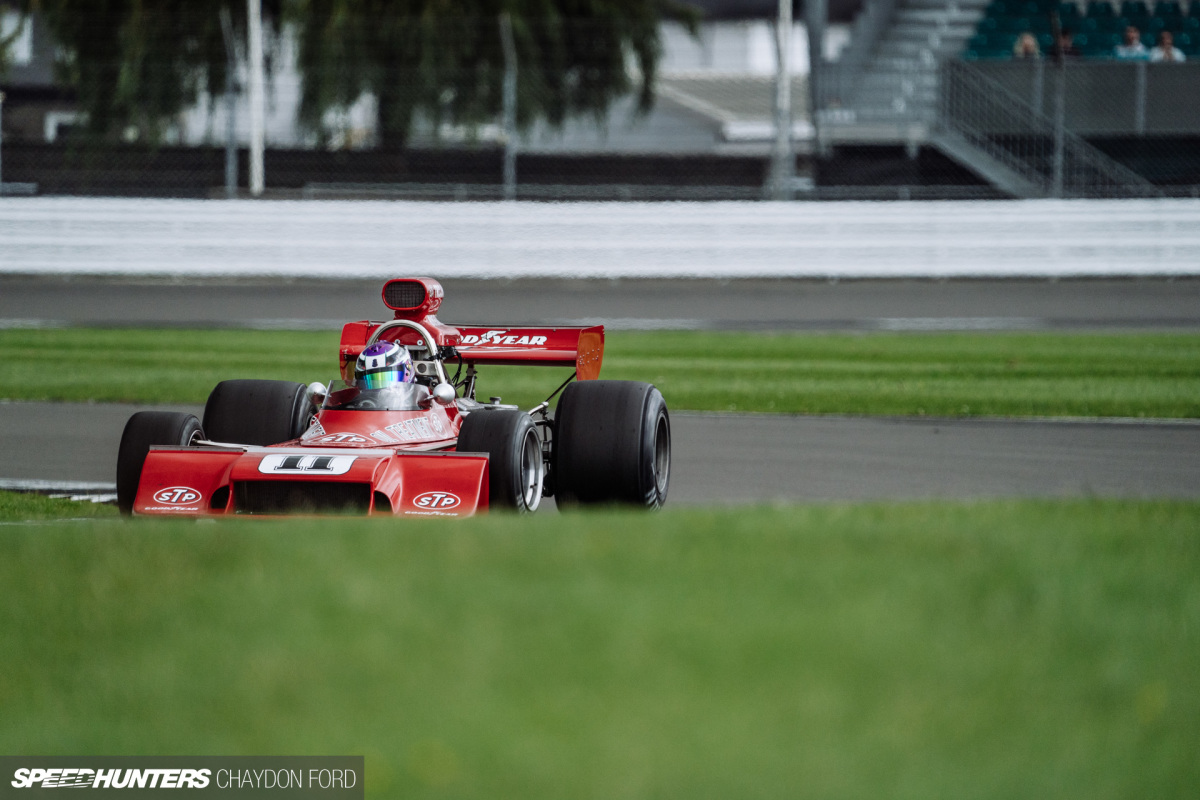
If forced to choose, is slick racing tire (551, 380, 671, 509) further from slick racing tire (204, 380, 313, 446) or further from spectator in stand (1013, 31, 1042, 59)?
spectator in stand (1013, 31, 1042, 59)

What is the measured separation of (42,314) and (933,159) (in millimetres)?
12944

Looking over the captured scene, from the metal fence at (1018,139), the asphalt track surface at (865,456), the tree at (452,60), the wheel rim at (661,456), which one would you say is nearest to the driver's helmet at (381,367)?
the wheel rim at (661,456)

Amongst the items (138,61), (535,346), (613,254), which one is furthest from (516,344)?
(138,61)

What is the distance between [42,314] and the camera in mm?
16453

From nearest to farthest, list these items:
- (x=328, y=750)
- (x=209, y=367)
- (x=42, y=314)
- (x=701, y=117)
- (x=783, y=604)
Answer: (x=328, y=750) < (x=783, y=604) < (x=209, y=367) < (x=42, y=314) < (x=701, y=117)

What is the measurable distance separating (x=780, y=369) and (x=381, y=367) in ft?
21.2

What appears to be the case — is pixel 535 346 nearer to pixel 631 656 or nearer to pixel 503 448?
pixel 503 448

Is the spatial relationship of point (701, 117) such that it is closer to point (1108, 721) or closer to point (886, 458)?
point (886, 458)

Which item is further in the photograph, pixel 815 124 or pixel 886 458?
pixel 815 124

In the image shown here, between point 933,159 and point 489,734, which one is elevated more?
point 933,159

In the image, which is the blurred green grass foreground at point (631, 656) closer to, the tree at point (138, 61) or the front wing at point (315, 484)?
the front wing at point (315, 484)

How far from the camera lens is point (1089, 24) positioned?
2619 centimetres

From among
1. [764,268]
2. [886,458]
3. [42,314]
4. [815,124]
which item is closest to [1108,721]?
[886,458]

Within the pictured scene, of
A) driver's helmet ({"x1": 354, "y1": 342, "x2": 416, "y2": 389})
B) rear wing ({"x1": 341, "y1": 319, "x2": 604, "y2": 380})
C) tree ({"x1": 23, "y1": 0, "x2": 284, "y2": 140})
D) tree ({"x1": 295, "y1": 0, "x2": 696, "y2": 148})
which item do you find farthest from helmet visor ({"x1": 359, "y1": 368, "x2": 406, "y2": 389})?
tree ({"x1": 23, "y1": 0, "x2": 284, "y2": 140})
